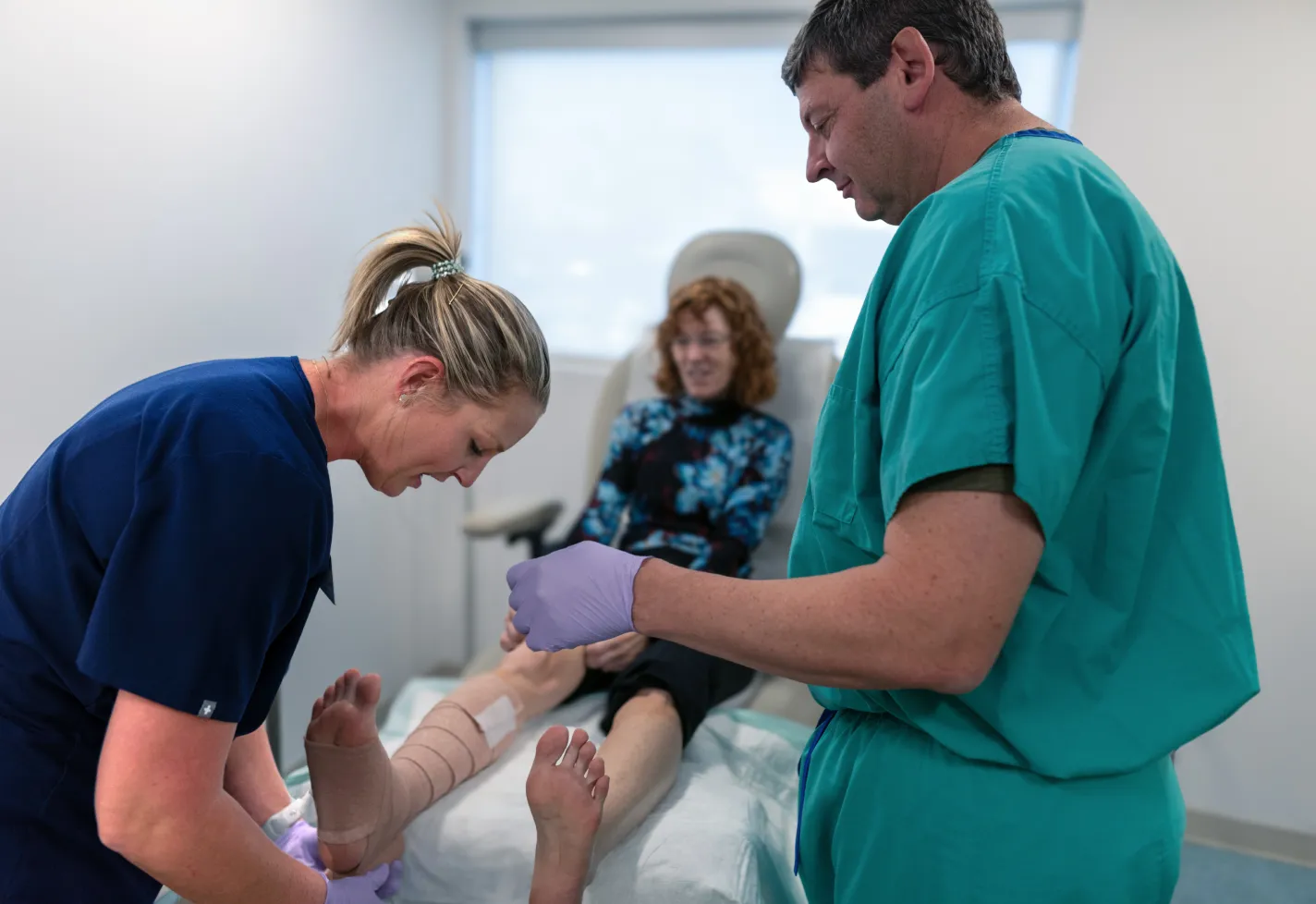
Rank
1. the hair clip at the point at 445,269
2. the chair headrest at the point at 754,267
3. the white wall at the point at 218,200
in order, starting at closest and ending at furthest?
1. the hair clip at the point at 445,269
2. the white wall at the point at 218,200
3. the chair headrest at the point at 754,267

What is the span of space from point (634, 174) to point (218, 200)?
1267mm

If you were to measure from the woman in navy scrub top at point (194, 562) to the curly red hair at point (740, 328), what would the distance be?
129 centimetres

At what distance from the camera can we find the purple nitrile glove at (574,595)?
0.96 metres

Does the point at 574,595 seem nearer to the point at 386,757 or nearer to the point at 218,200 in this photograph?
the point at 386,757

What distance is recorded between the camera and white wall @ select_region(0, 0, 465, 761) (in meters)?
1.67

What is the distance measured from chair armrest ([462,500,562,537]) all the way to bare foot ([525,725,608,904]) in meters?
1.11

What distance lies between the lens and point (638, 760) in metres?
1.45

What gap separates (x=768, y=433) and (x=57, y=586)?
1.67 m

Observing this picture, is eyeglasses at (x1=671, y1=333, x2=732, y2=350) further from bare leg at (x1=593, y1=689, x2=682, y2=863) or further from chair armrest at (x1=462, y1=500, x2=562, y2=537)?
bare leg at (x1=593, y1=689, x2=682, y2=863)

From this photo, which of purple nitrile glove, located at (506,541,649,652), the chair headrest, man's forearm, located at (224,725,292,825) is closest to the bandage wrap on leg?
man's forearm, located at (224,725,292,825)

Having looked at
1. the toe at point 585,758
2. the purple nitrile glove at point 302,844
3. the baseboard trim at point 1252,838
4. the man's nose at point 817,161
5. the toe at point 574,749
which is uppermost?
the man's nose at point 817,161

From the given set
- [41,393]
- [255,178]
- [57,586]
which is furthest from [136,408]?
[255,178]

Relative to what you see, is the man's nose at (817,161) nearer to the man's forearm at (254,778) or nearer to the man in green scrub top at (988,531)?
the man in green scrub top at (988,531)

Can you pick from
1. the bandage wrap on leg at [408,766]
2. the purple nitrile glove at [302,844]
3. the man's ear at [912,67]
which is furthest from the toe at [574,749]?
the man's ear at [912,67]
